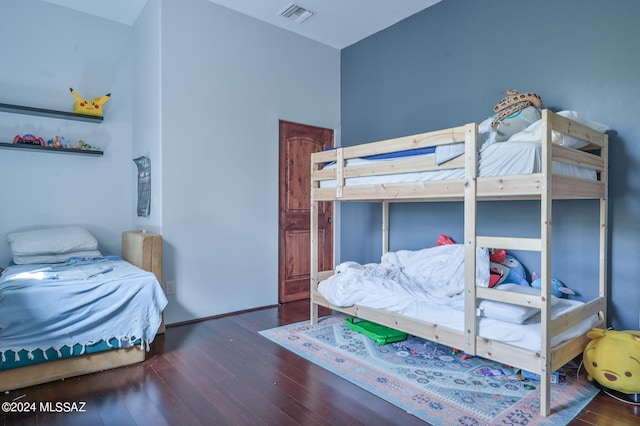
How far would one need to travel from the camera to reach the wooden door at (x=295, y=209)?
13.1ft

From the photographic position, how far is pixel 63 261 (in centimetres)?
308

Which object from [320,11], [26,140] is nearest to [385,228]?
[320,11]

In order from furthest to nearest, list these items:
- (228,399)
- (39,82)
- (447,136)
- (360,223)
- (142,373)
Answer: (360,223) < (39,82) < (142,373) < (447,136) < (228,399)

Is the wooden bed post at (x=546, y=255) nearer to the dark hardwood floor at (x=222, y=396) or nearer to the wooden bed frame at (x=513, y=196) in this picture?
the wooden bed frame at (x=513, y=196)

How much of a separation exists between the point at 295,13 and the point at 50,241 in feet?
9.98

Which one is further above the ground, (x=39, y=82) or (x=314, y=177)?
(x=39, y=82)

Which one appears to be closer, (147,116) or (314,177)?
(314,177)

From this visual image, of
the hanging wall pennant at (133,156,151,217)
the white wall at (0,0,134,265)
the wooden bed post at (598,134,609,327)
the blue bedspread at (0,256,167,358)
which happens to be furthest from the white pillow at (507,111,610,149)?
the white wall at (0,0,134,265)

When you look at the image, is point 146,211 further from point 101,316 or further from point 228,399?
point 228,399

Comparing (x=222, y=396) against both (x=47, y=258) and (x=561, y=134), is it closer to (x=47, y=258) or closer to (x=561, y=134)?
(x=47, y=258)

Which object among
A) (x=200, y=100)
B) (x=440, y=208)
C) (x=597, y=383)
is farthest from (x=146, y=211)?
(x=597, y=383)

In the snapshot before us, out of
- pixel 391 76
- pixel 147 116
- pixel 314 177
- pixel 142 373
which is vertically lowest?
pixel 142 373

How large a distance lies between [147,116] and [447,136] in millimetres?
2744

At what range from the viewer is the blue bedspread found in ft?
6.89
